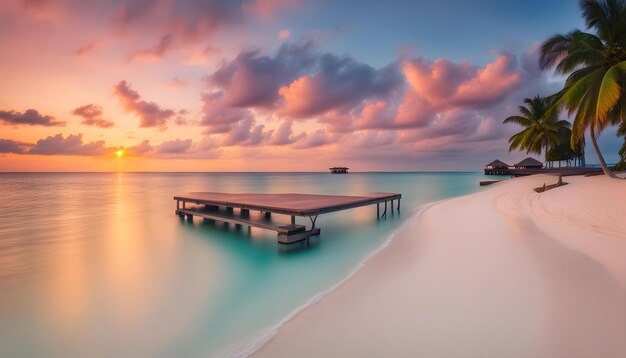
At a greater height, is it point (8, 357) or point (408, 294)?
point (408, 294)

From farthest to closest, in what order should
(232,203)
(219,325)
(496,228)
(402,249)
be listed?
(232,203)
(496,228)
(402,249)
(219,325)

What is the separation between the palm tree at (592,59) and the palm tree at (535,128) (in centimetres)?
1568

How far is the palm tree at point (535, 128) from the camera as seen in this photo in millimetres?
27984

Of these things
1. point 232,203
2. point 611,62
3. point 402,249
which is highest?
point 611,62

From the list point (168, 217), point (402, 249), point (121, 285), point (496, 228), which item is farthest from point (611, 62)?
point (168, 217)

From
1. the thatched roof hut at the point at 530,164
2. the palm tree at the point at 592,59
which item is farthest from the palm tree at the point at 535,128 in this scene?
the thatched roof hut at the point at 530,164

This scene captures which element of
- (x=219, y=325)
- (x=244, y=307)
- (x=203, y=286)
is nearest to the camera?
(x=219, y=325)

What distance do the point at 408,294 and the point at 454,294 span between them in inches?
25.7

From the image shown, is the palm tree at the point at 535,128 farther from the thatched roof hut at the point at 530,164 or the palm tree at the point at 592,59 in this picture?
the thatched roof hut at the point at 530,164

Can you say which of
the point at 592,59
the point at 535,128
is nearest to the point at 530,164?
the point at 535,128

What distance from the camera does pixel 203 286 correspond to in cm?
653

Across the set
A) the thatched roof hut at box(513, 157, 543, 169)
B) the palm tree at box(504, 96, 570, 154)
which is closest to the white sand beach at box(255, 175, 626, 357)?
the palm tree at box(504, 96, 570, 154)

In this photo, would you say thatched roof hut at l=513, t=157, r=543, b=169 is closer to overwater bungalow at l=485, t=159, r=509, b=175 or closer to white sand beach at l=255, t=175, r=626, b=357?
overwater bungalow at l=485, t=159, r=509, b=175

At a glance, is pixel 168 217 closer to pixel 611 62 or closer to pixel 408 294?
pixel 408 294
